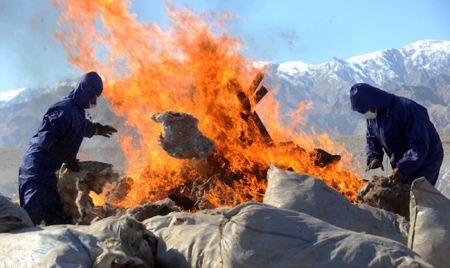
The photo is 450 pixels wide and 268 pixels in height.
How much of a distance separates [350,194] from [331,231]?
2371 millimetres

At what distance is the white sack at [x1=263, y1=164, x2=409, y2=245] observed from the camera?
2455 millimetres

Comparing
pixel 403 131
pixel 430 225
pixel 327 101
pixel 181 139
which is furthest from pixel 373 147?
pixel 327 101

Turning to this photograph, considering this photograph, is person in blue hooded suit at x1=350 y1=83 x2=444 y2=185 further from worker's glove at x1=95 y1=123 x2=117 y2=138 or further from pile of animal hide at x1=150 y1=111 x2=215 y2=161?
worker's glove at x1=95 y1=123 x2=117 y2=138

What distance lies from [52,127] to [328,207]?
2.59 meters

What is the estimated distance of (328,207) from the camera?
250cm

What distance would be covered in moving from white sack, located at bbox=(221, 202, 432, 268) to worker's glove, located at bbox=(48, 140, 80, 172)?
6.22ft

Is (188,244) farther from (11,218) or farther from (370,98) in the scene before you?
(370,98)

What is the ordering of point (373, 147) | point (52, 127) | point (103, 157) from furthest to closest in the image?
point (103, 157), point (373, 147), point (52, 127)

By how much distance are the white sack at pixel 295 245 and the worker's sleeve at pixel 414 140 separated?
1.57 meters

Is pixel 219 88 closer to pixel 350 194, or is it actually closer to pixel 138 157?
pixel 138 157

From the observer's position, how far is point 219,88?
16.6 ft

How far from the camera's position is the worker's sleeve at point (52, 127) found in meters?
3.17

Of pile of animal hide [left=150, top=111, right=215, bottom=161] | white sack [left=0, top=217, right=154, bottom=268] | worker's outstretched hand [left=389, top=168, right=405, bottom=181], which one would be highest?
pile of animal hide [left=150, top=111, right=215, bottom=161]

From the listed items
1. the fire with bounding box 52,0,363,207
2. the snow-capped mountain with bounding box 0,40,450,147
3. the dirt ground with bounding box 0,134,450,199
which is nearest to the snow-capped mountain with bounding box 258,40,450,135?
the snow-capped mountain with bounding box 0,40,450,147
